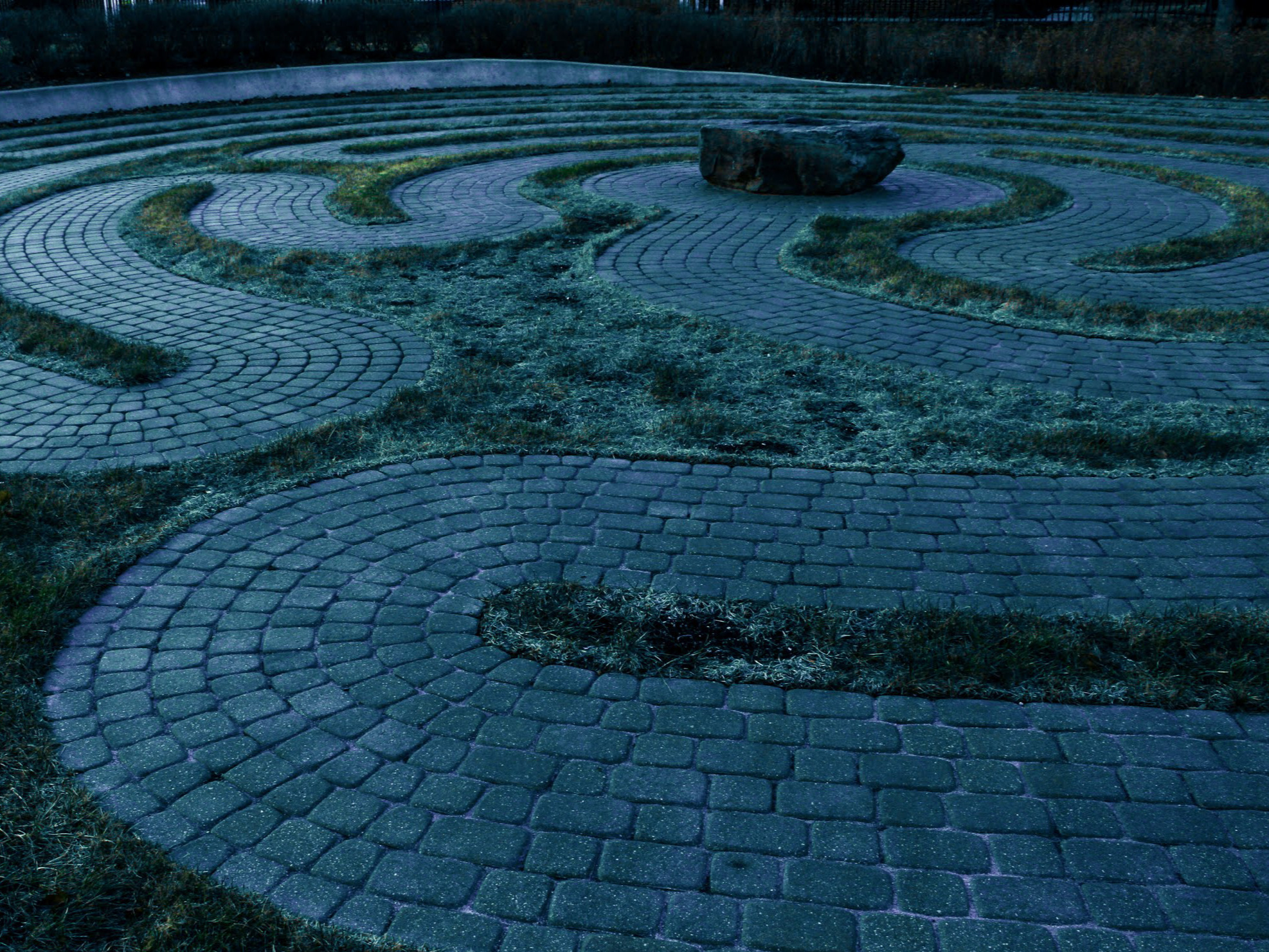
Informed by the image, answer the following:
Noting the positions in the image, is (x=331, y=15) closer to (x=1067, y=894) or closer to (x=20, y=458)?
(x=20, y=458)

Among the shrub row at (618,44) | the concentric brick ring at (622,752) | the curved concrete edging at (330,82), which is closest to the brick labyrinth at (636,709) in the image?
the concentric brick ring at (622,752)

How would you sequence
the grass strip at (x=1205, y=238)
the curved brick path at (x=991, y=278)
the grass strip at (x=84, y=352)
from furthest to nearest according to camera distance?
the grass strip at (x=1205, y=238)
the curved brick path at (x=991, y=278)
the grass strip at (x=84, y=352)

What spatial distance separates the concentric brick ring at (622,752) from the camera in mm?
2631

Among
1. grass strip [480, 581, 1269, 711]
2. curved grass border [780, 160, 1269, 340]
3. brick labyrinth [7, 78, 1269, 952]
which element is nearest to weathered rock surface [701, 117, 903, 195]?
curved grass border [780, 160, 1269, 340]

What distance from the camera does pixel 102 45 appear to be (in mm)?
19906

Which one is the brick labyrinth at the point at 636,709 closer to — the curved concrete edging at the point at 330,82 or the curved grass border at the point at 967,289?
the curved grass border at the point at 967,289

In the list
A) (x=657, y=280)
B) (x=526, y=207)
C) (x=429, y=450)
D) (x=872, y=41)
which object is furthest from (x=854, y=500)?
(x=872, y=41)

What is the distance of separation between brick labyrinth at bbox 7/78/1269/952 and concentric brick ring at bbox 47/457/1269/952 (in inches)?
0.4

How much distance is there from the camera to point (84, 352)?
6367 mm

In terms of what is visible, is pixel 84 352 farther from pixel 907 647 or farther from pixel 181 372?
pixel 907 647

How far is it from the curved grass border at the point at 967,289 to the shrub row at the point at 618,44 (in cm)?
1218

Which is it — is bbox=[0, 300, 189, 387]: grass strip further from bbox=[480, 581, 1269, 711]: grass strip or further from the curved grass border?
the curved grass border

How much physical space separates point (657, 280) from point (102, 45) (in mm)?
17233

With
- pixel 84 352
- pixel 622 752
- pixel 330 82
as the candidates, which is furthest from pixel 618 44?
pixel 622 752
